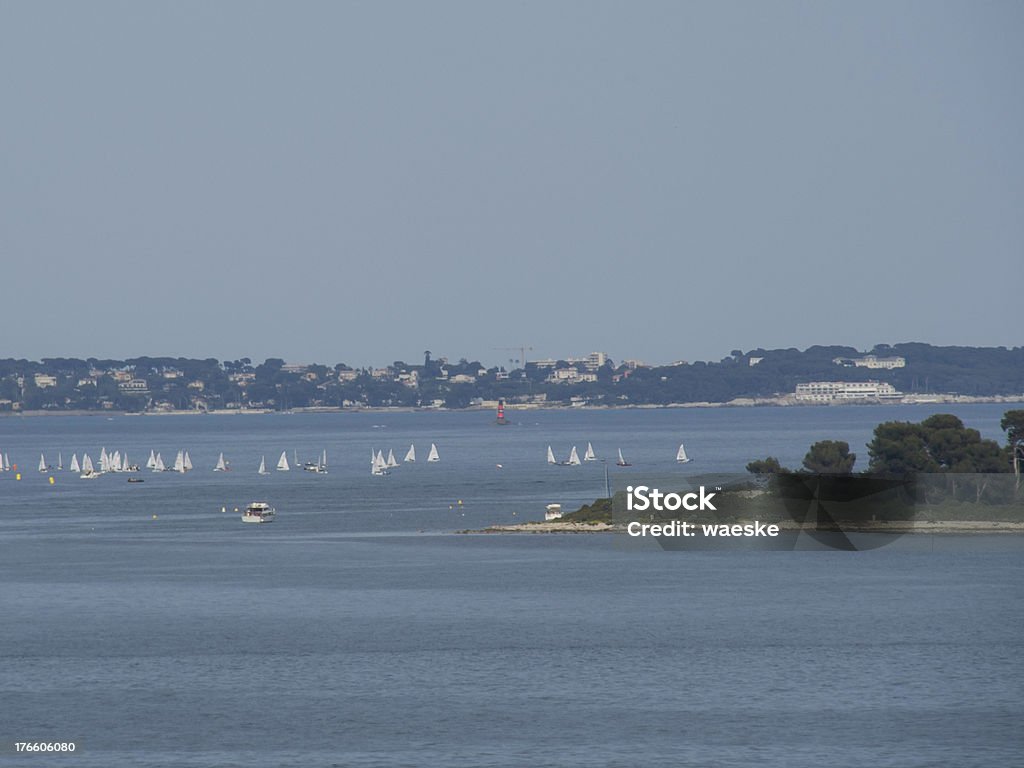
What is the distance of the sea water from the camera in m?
57.1

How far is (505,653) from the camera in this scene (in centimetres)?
7500

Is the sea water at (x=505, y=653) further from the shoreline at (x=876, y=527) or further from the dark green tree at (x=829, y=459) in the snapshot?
the dark green tree at (x=829, y=459)

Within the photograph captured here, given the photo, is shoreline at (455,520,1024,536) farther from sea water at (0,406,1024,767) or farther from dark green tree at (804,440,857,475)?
dark green tree at (804,440,857,475)

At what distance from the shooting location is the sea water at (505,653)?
5709 centimetres

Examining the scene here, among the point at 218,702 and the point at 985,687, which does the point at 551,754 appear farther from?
the point at 985,687

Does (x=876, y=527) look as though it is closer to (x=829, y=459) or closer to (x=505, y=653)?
(x=829, y=459)

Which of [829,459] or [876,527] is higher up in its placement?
[829,459]

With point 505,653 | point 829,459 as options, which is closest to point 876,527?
point 829,459

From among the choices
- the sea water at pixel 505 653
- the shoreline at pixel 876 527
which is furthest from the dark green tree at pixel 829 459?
the sea water at pixel 505 653

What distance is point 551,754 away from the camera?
55.2 meters

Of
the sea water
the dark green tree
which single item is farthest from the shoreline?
the dark green tree

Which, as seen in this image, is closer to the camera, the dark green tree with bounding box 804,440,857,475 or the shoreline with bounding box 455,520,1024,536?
the shoreline with bounding box 455,520,1024,536

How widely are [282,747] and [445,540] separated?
69.2m

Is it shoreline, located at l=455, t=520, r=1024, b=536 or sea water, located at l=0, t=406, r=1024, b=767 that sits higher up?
shoreline, located at l=455, t=520, r=1024, b=536
